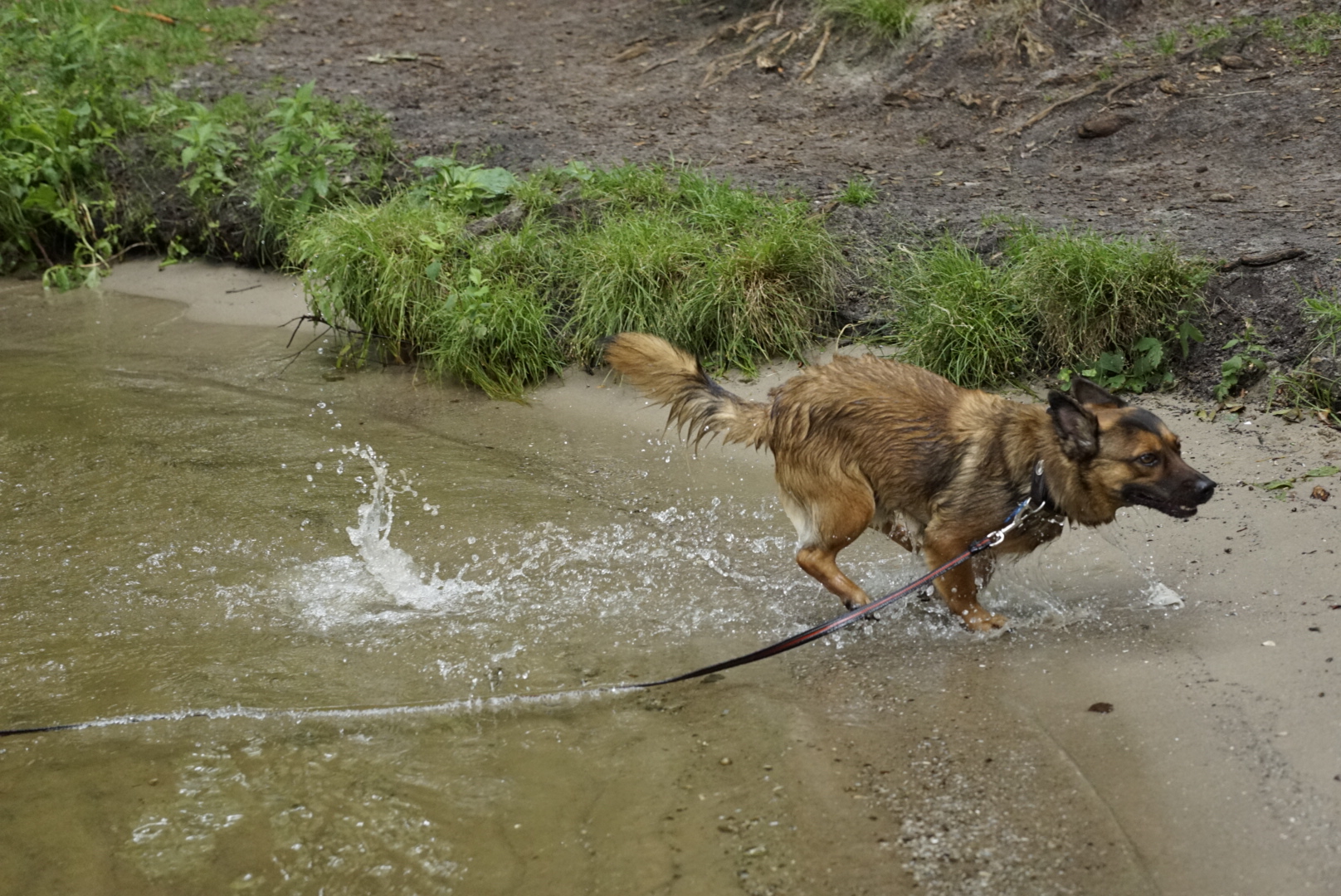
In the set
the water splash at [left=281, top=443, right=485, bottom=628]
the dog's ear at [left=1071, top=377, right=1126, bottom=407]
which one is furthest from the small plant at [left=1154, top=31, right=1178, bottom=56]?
the water splash at [left=281, top=443, right=485, bottom=628]

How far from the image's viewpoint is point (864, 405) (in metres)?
4.96

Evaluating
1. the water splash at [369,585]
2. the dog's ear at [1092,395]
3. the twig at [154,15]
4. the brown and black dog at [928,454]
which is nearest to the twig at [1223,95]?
the brown and black dog at [928,454]

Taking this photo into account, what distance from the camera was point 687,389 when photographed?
522 centimetres

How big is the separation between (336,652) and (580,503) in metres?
1.72

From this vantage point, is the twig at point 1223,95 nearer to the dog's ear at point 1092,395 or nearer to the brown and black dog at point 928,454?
the brown and black dog at point 928,454

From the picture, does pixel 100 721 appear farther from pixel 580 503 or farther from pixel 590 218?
pixel 590 218

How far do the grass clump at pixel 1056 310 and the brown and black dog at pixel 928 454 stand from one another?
168 centimetres

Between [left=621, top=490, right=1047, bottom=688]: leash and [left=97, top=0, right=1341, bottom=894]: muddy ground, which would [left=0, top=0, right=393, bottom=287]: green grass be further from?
[left=621, top=490, right=1047, bottom=688]: leash

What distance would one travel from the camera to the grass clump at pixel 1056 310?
6.49 meters

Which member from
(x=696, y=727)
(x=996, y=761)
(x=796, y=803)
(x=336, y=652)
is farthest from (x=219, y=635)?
(x=996, y=761)

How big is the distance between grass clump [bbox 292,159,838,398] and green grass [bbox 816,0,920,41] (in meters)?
3.09

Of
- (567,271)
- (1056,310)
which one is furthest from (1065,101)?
(567,271)

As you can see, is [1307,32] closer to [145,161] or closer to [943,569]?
[943,569]

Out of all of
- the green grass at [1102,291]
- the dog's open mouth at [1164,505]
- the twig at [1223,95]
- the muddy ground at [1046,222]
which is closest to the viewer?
the muddy ground at [1046,222]
